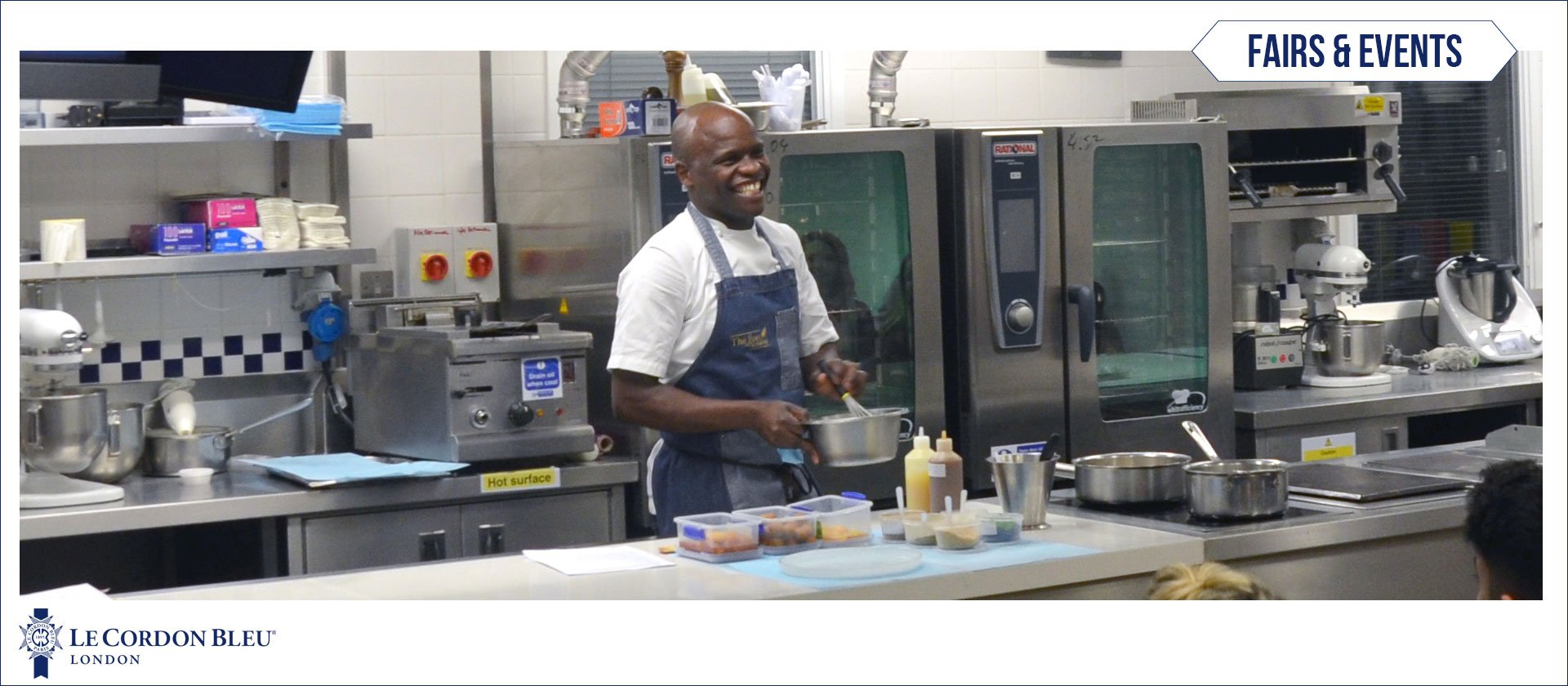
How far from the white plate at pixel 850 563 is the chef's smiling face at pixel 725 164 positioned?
3.17ft

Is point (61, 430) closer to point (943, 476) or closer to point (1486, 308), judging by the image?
point (943, 476)

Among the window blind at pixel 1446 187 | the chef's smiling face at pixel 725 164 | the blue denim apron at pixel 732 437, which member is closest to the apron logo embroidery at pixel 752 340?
the blue denim apron at pixel 732 437

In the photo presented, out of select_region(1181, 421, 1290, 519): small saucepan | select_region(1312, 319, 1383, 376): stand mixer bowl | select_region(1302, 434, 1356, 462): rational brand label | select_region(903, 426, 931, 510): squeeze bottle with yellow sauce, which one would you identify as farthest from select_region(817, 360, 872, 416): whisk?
select_region(1312, 319, 1383, 376): stand mixer bowl

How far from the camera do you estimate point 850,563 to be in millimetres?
3104

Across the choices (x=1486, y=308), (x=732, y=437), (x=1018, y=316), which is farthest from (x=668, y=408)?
(x=1486, y=308)

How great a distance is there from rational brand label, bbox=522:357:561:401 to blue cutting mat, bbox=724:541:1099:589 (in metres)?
1.55

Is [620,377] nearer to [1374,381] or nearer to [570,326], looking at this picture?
[570,326]

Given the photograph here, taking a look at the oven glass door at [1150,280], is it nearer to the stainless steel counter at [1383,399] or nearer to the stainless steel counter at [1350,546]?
the stainless steel counter at [1383,399]

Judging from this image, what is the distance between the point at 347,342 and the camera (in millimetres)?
5051

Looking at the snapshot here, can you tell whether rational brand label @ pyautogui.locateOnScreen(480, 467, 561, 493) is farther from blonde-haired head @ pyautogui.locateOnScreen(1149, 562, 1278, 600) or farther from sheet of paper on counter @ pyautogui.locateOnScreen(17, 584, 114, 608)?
blonde-haired head @ pyautogui.locateOnScreen(1149, 562, 1278, 600)

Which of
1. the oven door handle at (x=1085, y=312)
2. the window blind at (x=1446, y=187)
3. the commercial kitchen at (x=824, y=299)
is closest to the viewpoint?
the commercial kitchen at (x=824, y=299)

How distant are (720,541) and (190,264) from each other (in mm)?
1979

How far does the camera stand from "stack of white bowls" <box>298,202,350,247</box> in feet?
15.8

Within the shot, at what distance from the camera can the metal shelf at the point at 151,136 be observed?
4.43 meters
